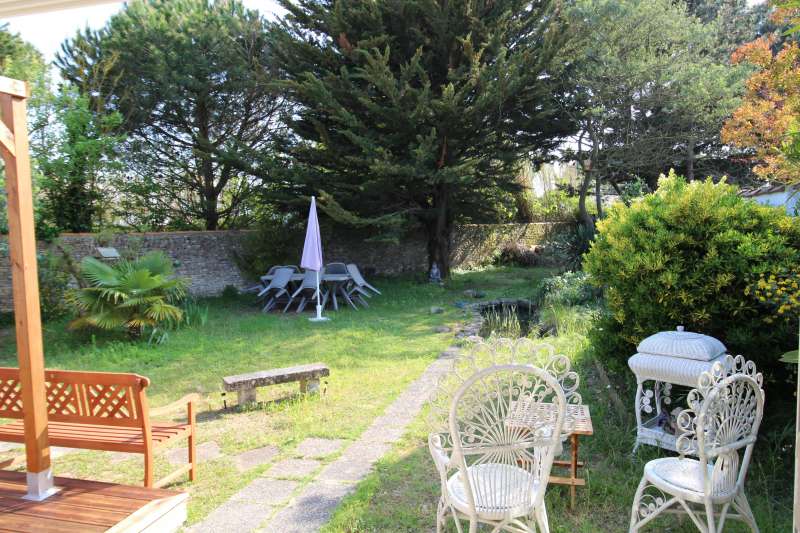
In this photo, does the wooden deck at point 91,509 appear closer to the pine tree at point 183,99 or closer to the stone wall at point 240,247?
the stone wall at point 240,247

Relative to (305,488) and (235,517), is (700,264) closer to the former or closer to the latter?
(305,488)

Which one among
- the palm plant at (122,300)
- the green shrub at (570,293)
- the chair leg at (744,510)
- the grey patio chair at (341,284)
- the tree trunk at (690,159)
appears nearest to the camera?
Answer: the chair leg at (744,510)

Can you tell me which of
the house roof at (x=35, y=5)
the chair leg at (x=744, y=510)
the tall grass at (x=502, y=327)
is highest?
the house roof at (x=35, y=5)

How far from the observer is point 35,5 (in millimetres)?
2502

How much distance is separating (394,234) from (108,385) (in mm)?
9901

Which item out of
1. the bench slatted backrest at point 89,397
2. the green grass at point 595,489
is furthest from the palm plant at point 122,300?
the green grass at point 595,489

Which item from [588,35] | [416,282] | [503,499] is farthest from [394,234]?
[503,499]

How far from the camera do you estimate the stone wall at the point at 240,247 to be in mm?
11219

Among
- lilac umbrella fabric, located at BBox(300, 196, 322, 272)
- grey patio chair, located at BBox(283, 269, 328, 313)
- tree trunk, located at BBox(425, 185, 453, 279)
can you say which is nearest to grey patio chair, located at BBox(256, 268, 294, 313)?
grey patio chair, located at BBox(283, 269, 328, 313)

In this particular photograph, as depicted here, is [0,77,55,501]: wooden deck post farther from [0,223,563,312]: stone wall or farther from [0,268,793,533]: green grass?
[0,223,563,312]: stone wall

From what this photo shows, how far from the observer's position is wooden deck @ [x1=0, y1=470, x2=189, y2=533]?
2439 mm

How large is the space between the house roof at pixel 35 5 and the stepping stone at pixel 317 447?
320cm

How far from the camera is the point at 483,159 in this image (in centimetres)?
1306

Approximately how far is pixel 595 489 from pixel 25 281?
3.44m
